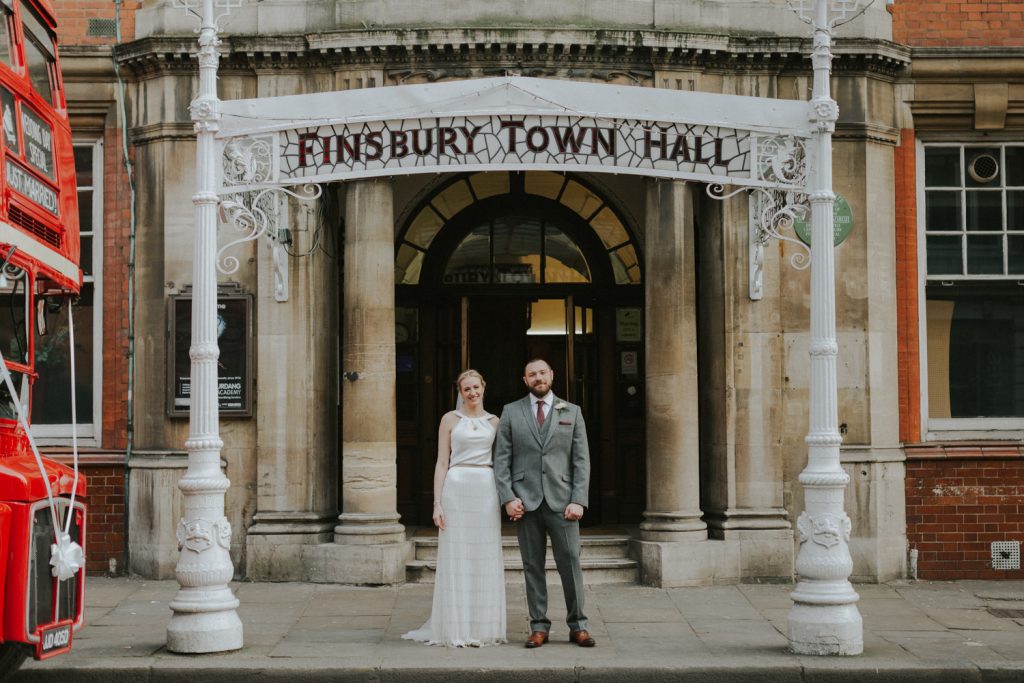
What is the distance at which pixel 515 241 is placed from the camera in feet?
48.9

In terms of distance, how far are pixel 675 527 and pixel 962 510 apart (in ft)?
10.1

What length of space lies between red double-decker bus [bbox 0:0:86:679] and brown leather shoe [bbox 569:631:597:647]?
3.46 meters

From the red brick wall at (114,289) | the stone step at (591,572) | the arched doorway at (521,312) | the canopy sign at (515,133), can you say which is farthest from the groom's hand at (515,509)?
the red brick wall at (114,289)

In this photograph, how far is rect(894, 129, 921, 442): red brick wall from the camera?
545 inches

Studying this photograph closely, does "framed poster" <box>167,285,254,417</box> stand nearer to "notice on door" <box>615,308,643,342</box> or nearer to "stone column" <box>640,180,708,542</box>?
"stone column" <box>640,180,708,542</box>

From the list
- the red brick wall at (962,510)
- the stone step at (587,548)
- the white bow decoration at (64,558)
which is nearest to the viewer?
the white bow decoration at (64,558)

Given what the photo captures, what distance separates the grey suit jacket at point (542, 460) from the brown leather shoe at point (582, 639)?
3.03 feet

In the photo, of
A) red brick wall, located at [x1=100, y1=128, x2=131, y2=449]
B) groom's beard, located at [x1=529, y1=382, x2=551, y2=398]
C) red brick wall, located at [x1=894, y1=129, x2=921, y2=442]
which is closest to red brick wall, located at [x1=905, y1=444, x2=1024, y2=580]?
red brick wall, located at [x1=894, y1=129, x2=921, y2=442]

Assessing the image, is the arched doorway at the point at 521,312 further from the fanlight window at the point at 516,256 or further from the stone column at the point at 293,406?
the stone column at the point at 293,406

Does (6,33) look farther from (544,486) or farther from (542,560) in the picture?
(542,560)

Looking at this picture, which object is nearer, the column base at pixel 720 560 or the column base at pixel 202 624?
the column base at pixel 202 624

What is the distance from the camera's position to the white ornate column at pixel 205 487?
30.9 ft

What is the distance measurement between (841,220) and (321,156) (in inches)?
227

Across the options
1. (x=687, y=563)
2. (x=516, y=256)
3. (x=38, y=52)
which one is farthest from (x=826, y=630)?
(x=38, y=52)
